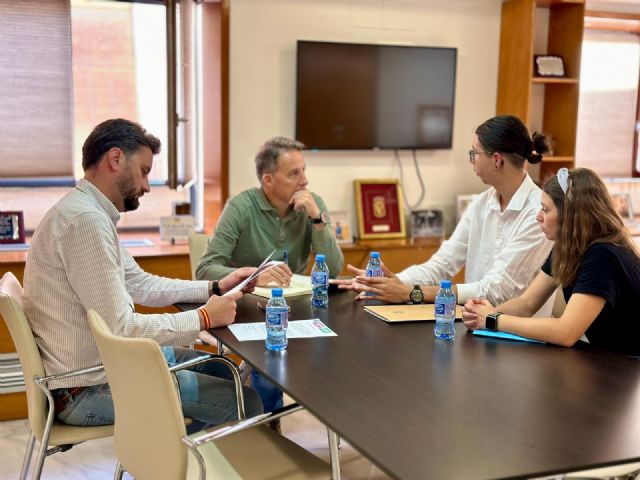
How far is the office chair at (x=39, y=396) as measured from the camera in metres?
2.45

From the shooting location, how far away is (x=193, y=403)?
2.62 meters

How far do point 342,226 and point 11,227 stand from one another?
6.32ft

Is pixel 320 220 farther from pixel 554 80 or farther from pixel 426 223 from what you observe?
pixel 554 80

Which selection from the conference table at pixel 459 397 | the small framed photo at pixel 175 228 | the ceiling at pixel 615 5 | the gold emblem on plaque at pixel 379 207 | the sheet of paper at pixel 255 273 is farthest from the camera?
the ceiling at pixel 615 5

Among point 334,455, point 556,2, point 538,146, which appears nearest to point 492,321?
point 334,455

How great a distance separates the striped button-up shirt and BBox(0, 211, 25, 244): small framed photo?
1.87 metres

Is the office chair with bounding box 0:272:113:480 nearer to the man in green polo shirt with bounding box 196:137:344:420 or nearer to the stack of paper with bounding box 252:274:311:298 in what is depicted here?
the stack of paper with bounding box 252:274:311:298

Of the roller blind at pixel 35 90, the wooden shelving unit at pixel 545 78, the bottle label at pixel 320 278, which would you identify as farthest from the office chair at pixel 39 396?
the wooden shelving unit at pixel 545 78

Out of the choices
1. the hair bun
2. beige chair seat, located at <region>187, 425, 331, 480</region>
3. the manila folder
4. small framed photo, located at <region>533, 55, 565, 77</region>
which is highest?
small framed photo, located at <region>533, 55, 565, 77</region>

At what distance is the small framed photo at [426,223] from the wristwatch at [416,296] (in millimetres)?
2078

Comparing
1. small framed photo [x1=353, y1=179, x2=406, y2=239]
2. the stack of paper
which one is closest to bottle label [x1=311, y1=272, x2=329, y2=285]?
the stack of paper

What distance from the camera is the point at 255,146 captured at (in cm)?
477

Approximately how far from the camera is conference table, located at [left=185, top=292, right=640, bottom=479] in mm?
1646

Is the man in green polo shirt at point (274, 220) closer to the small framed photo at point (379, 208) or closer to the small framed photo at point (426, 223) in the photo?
the small framed photo at point (379, 208)
